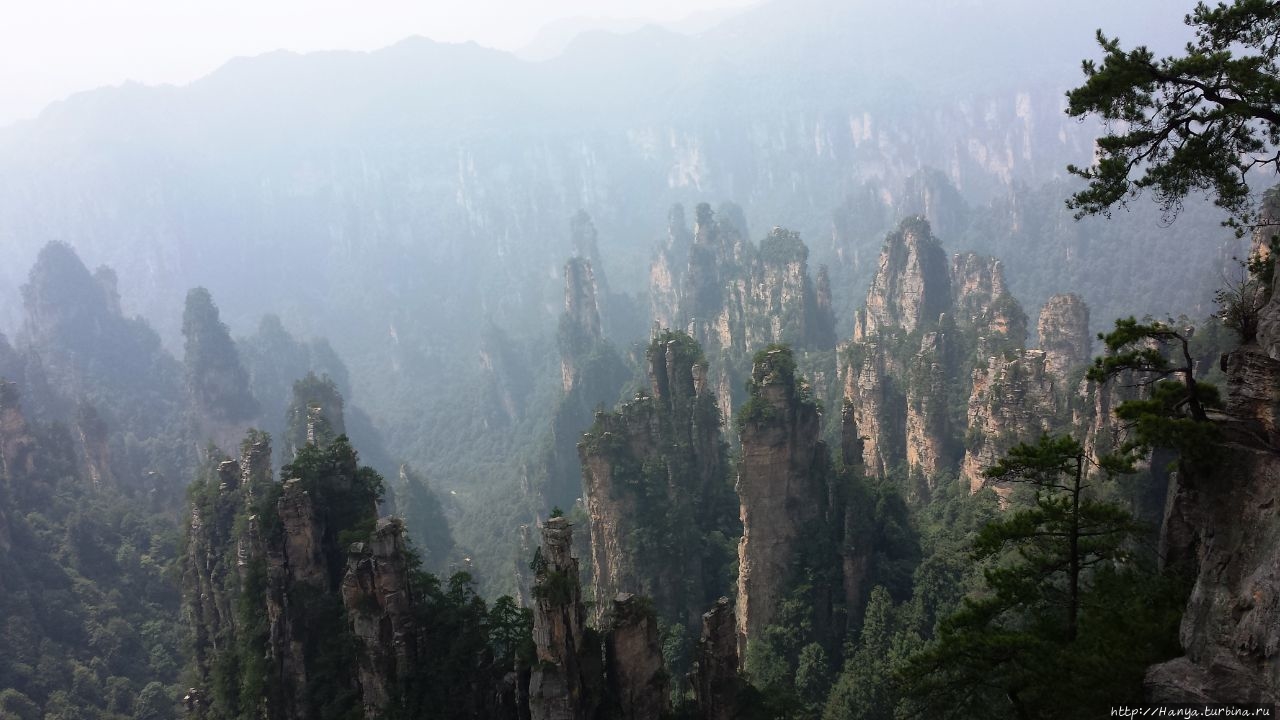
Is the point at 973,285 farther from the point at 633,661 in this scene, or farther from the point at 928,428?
the point at 633,661

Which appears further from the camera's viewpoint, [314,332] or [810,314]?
[314,332]

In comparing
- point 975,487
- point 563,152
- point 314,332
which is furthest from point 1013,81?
point 975,487

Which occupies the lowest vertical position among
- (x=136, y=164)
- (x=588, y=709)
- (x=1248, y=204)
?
(x=588, y=709)

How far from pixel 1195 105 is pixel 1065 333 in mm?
52795

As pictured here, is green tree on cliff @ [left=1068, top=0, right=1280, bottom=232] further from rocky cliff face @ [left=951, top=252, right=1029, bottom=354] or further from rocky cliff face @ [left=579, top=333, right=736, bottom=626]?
rocky cliff face @ [left=951, top=252, right=1029, bottom=354]

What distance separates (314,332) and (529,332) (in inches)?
1480

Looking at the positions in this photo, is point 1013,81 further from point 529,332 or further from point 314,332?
point 314,332

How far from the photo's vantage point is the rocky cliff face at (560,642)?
22594mm

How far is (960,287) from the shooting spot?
81.1 m

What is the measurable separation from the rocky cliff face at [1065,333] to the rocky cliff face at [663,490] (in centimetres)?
3026

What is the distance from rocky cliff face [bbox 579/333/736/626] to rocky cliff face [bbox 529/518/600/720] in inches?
617

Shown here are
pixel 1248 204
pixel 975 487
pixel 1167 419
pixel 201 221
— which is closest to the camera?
pixel 1167 419

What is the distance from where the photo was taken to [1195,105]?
13.3 meters

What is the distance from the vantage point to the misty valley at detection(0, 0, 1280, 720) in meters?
12.9
